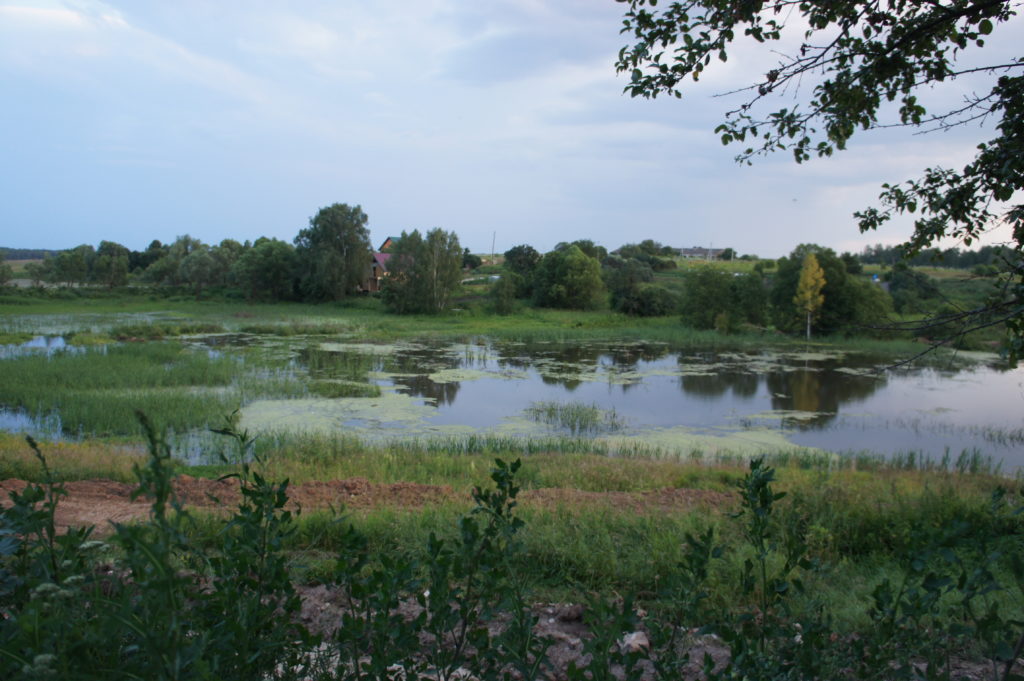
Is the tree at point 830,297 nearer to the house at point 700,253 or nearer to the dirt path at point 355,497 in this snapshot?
the dirt path at point 355,497

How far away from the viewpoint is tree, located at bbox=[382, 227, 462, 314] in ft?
156

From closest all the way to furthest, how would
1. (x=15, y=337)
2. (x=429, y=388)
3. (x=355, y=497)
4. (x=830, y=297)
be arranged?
(x=355, y=497), (x=429, y=388), (x=15, y=337), (x=830, y=297)

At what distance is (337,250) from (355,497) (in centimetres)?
4961

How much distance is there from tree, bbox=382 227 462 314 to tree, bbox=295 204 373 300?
5154mm

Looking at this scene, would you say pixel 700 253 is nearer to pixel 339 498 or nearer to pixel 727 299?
pixel 727 299

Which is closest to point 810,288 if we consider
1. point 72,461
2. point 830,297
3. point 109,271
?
point 830,297

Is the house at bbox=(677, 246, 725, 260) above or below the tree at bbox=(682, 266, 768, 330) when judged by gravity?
above

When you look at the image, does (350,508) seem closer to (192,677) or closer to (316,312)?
(192,677)

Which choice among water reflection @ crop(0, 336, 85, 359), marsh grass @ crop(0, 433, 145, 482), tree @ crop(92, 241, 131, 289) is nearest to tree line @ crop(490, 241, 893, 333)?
water reflection @ crop(0, 336, 85, 359)

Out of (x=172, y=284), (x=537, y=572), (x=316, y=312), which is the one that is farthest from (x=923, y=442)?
(x=172, y=284)

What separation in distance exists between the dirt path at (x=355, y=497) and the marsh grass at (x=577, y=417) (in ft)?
21.0

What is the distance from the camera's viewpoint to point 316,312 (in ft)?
154

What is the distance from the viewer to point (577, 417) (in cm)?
1512

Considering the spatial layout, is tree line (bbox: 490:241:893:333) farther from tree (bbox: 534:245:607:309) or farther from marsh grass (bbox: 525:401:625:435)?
marsh grass (bbox: 525:401:625:435)
